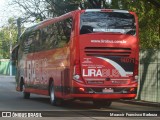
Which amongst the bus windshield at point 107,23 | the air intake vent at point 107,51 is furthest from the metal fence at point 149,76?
the air intake vent at point 107,51

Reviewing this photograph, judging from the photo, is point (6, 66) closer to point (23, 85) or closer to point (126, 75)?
point (23, 85)

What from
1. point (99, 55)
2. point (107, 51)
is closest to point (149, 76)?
point (107, 51)

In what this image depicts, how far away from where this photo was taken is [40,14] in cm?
3753

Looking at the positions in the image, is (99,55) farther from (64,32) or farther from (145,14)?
(145,14)

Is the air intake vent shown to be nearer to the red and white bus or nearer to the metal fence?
the red and white bus

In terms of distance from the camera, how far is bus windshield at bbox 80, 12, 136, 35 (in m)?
17.5

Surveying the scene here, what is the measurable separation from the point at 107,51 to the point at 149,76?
545cm

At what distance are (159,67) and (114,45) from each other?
4.58 m

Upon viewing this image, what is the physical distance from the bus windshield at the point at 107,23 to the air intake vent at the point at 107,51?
64 cm

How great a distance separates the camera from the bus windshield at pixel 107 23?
1755cm

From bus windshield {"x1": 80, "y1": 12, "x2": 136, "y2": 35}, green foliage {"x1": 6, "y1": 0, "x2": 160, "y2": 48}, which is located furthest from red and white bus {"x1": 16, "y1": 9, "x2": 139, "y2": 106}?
green foliage {"x1": 6, "y1": 0, "x2": 160, "y2": 48}

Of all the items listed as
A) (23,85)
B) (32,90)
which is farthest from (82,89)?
(23,85)

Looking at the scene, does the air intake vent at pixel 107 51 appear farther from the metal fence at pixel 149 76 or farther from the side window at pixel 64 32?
the metal fence at pixel 149 76

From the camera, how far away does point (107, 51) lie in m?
17.6
